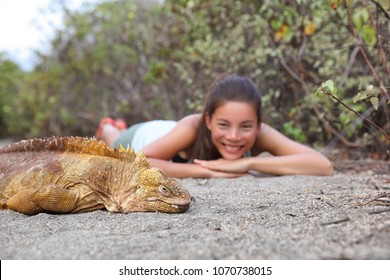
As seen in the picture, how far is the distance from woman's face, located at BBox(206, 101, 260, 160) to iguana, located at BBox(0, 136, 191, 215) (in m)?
1.74

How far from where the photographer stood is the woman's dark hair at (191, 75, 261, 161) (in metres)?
5.14

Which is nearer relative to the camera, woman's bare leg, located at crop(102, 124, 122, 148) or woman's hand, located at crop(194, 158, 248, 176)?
woman's hand, located at crop(194, 158, 248, 176)

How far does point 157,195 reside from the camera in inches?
131

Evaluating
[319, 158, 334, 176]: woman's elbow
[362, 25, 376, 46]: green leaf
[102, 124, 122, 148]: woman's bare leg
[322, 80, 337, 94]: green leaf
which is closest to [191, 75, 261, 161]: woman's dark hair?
[319, 158, 334, 176]: woman's elbow

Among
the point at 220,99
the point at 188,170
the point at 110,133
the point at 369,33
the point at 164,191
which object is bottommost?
the point at 188,170

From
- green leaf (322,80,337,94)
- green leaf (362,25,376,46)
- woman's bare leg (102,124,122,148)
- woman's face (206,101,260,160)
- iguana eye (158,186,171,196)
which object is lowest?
iguana eye (158,186,171,196)

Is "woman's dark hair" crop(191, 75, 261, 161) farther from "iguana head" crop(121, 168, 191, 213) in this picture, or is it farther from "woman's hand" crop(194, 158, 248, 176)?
"iguana head" crop(121, 168, 191, 213)

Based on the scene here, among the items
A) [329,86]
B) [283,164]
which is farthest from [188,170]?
[329,86]

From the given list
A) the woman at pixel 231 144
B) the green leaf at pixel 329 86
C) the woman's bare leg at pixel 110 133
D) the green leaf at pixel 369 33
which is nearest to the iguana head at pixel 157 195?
the green leaf at pixel 329 86

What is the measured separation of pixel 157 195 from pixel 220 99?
6.84ft

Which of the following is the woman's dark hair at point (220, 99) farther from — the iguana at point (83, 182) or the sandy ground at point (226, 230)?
the iguana at point (83, 182)

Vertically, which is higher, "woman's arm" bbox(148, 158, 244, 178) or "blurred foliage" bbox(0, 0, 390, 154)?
"blurred foliage" bbox(0, 0, 390, 154)

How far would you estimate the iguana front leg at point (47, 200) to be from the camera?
3342 mm

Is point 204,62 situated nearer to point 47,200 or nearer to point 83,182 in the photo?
point 83,182
